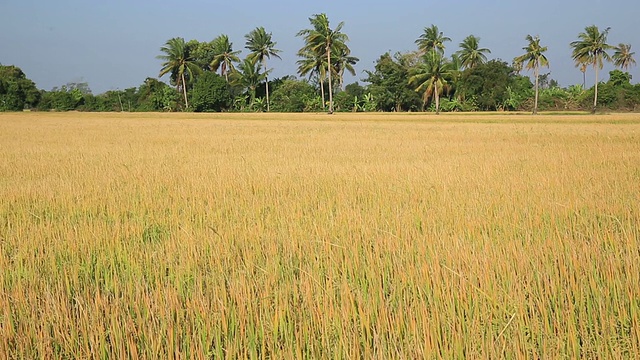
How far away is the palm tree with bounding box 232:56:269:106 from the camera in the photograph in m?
55.5

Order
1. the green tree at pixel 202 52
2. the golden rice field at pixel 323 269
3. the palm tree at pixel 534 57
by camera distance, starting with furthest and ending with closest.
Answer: the green tree at pixel 202 52 → the palm tree at pixel 534 57 → the golden rice field at pixel 323 269

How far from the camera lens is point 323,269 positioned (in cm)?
314

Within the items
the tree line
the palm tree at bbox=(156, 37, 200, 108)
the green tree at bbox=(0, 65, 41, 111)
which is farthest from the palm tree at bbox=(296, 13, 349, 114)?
the green tree at bbox=(0, 65, 41, 111)

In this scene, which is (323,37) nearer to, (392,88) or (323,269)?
(392,88)

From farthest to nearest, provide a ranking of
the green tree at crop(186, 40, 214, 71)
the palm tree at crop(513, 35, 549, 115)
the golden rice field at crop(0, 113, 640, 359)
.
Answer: the green tree at crop(186, 40, 214, 71)
the palm tree at crop(513, 35, 549, 115)
the golden rice field at crop(0, 113, 640, 359)

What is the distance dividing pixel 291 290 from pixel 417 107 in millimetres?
52061

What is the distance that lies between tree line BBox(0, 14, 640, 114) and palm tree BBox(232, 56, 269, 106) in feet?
0.35

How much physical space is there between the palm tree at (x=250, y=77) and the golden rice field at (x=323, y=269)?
4994cm

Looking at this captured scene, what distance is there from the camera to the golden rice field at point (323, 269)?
2.15m

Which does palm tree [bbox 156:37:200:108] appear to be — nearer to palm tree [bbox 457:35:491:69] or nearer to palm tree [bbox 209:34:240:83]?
palm tree [bbox 209:34:240:83]

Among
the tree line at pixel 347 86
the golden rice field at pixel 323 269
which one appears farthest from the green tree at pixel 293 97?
the golden rice field at pixel 323 269

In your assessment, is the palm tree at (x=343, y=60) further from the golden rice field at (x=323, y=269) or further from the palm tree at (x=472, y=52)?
the golden rice field at (x=323, y=269)

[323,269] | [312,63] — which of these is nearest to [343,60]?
[312,63]

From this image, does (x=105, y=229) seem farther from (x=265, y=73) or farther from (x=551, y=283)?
(x=265, y=73)
